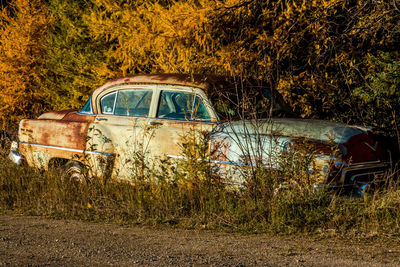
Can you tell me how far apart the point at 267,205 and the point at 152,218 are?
4.34 ft

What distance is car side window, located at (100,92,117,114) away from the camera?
685 cm

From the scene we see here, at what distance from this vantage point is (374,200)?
5.13m

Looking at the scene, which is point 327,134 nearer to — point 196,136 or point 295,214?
point 295,214

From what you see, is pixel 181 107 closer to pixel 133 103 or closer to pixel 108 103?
pixel 133 103

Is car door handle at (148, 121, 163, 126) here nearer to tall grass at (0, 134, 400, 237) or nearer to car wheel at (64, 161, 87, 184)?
tall grass at (0, 134, 400, 237)

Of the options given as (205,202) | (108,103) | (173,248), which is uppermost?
(108,103)

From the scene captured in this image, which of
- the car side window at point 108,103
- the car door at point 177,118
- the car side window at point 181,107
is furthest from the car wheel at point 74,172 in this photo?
the car side window at point 181,107

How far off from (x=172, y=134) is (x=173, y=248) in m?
1.84

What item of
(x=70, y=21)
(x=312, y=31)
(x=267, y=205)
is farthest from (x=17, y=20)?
(x=267, y=205)

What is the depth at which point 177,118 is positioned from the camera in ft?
20.3

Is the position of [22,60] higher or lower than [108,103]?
higher

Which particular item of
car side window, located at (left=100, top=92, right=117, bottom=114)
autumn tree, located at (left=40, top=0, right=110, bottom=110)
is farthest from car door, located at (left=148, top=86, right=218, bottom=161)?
autumn tree, located at (left=40, top=0, right=110, bottom=110)

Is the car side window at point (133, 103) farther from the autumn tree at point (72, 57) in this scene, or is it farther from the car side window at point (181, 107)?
the autumn tree at point (72, 57)

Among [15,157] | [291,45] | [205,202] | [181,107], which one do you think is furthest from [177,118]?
[291,45]
